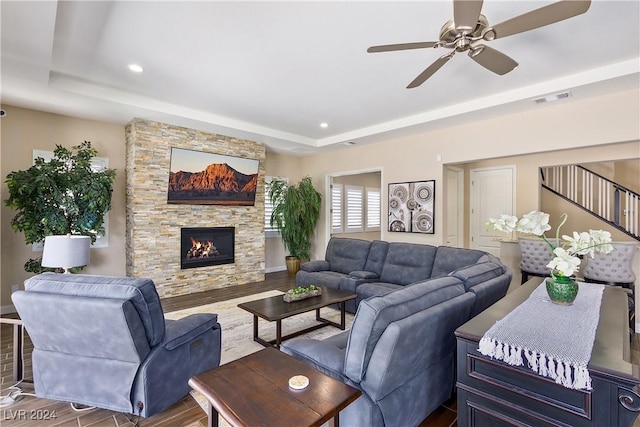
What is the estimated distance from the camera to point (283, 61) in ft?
10.2

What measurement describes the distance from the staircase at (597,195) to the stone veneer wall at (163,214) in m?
6.24

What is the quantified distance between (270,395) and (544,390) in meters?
1.16

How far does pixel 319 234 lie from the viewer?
287 inches

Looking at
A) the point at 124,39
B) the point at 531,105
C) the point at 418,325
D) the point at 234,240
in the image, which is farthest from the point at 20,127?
the point at 531,105

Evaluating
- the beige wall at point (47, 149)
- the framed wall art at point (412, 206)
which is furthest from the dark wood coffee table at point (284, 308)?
the beige wall at point (47, 149)

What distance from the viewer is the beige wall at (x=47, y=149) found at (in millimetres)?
4211

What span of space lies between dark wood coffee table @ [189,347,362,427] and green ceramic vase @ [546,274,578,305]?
54.1 inches

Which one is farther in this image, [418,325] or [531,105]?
[531,105]

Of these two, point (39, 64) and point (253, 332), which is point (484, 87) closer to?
point (253, 332)

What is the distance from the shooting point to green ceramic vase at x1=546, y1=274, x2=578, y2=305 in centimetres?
177

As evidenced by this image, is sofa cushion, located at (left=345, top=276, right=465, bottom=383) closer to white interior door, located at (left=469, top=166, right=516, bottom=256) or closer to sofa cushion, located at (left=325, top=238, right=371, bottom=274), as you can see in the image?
sofa cushion, located at (left=325, top=238, right=371, bottom=274)

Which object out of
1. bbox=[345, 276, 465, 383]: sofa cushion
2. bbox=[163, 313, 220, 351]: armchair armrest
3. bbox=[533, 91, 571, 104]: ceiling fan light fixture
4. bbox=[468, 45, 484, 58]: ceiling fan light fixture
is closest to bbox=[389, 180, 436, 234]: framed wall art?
bbox=[533, 91, 571, 104]: ceiling fan light fixture

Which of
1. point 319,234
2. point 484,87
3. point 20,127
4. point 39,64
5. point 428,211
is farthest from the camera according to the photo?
point 319,234

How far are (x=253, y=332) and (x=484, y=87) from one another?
4.05 metres
